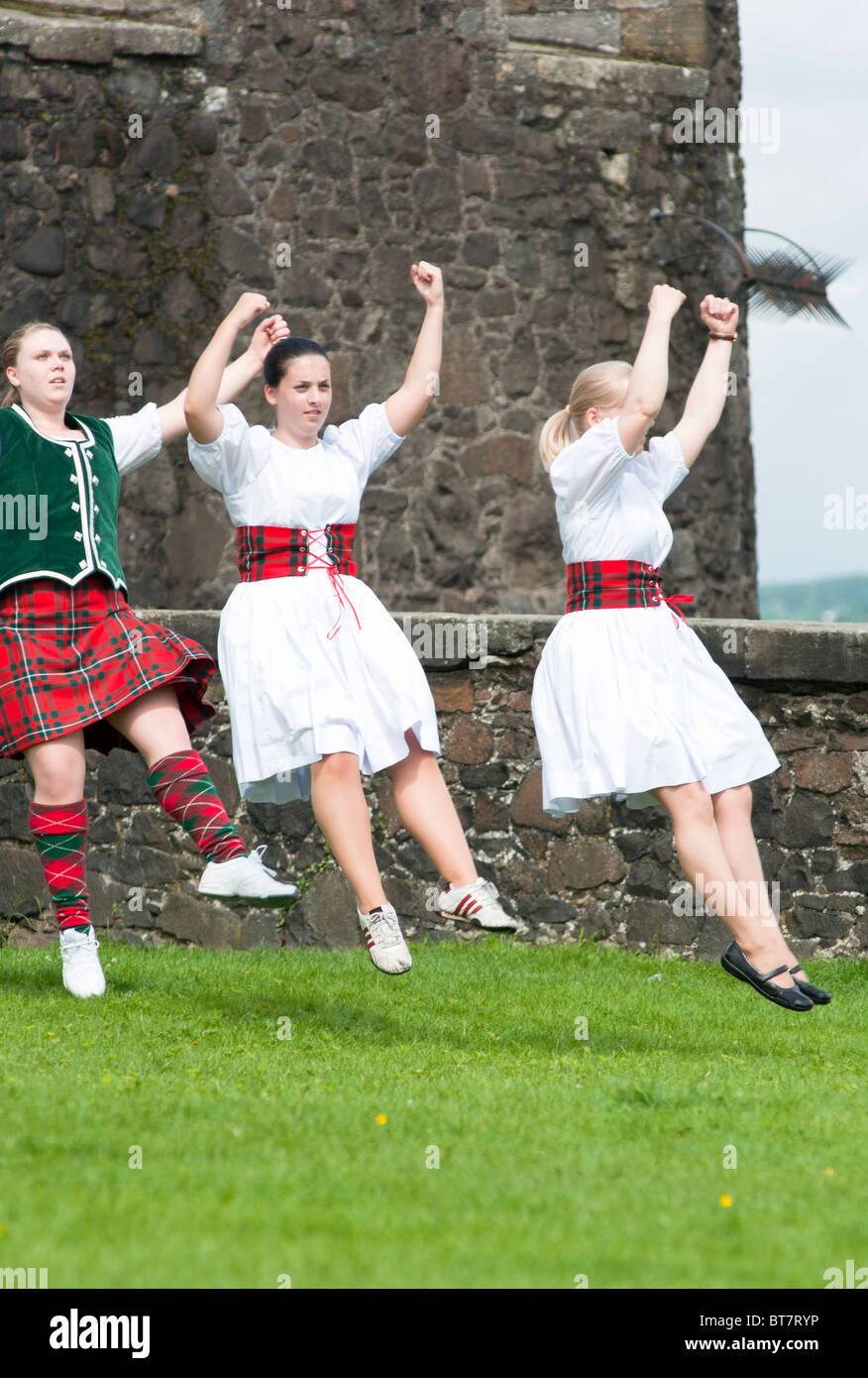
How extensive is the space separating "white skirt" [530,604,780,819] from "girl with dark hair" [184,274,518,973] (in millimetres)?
426

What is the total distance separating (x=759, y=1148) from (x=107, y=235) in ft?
26.1

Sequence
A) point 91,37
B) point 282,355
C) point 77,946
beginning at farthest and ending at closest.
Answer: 1. point 91,37
2. point 77,946
3. point 282,355

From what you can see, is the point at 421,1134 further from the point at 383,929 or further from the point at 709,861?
the point at 709,861

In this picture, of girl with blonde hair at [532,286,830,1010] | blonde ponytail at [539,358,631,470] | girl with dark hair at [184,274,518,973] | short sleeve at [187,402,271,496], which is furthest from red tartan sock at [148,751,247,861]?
blonde ponytail at [539,358,631,470]

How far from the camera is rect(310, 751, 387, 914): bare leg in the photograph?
16.8 ft

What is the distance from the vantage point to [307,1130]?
13.3 feet

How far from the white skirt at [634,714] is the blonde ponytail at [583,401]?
587 mm

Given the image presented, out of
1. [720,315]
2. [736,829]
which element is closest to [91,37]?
[720,315]

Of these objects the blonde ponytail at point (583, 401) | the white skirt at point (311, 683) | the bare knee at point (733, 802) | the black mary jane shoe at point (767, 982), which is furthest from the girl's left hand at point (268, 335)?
the black mary jane shoe at point (767, 982)

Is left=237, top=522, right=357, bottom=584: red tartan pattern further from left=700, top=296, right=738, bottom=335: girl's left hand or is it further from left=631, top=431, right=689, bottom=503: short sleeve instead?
left=700, top=296, right=738, bottom=335: girl's left hand

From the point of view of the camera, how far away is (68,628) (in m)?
5.52

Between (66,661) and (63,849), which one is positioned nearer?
(66,661)

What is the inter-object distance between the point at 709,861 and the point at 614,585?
96cm
